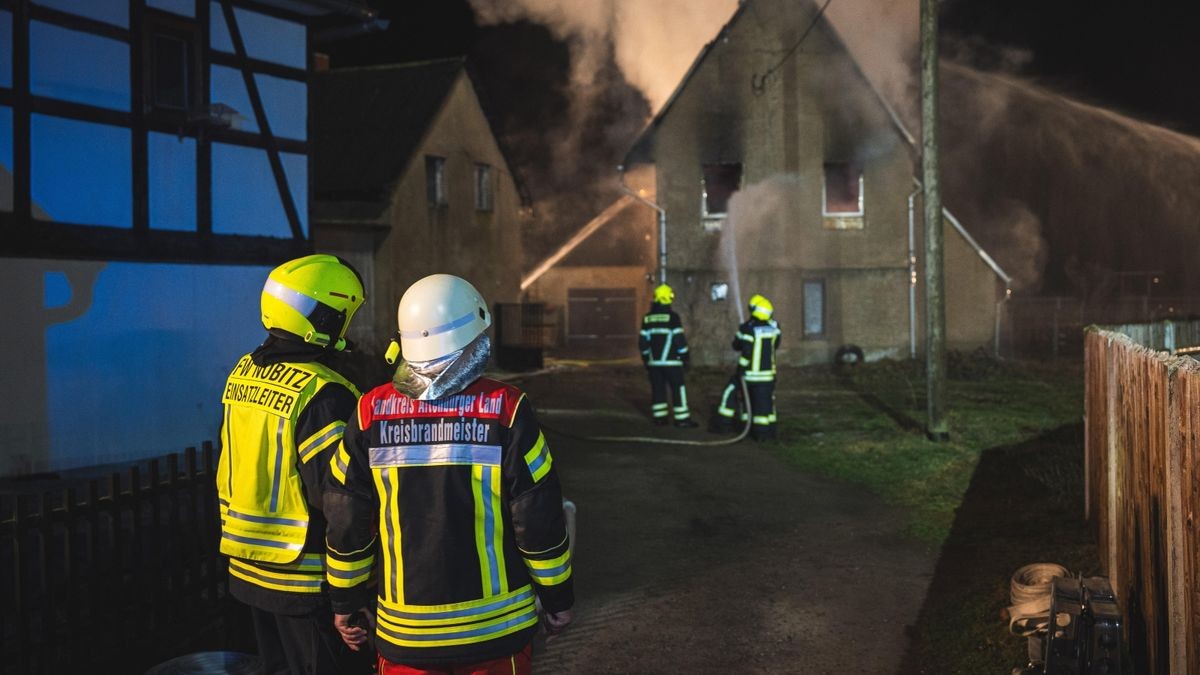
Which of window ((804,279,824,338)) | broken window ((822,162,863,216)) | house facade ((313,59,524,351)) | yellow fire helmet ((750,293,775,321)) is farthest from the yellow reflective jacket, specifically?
broken window ((822,162,863,216))

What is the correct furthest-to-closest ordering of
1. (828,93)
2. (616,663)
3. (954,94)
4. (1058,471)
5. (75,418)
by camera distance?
1. (954,94)
2. (828,93)
3. (75,418)
4. (1058,471)
5. (616,663)

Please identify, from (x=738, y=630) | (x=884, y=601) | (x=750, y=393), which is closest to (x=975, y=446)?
(x=750, y=393)

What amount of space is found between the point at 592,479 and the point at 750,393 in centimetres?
319

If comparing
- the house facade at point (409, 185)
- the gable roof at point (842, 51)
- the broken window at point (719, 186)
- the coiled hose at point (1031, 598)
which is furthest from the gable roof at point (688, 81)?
the coiled hose at point (1031, 598)

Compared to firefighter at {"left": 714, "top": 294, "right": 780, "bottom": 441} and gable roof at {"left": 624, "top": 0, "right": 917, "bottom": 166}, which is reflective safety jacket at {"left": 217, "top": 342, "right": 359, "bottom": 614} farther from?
gable roof at {"left": 624, "top": 0, "right": 917, "bottom": 166}

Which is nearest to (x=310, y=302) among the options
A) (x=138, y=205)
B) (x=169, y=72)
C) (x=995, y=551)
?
(x=995, y=551)

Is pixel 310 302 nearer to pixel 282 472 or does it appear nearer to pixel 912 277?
pixel 282 472

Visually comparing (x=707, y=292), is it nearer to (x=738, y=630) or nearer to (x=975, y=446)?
(x=975, y=446)

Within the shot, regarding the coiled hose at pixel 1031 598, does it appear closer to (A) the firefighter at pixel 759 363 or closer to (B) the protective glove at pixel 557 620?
(B) the protective glove at pixel 557 620

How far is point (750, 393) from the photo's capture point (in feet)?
43.3

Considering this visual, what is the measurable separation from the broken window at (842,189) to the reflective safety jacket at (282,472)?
24.1 metres

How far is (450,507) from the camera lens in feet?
10.5

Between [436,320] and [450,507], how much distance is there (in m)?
0.60

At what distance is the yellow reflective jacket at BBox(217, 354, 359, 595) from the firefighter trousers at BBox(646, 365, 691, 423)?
10.7 metres
